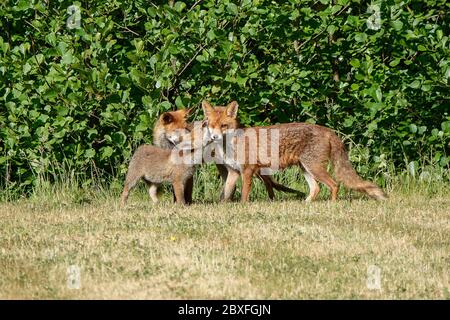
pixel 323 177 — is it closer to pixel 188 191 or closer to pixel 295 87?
pixel 295 87

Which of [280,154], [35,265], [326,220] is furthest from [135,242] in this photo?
[280,154]

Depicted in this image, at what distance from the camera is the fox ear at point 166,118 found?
10680 mm

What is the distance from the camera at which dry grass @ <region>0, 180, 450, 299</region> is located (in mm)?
6730

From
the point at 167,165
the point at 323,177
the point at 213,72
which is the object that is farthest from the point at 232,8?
the point at 323,177

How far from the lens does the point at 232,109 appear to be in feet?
35.6

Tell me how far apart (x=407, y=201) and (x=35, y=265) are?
195 inches

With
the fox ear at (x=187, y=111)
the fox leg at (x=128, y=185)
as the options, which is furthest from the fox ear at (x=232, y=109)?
the fox leg at (x=128, y=185)

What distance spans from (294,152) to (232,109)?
0.92 meters

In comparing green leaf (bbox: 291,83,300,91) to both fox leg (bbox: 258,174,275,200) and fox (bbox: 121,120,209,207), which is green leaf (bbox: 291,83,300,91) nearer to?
fox leg (bbox: 258,174,275,200)

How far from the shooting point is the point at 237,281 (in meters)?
6.87

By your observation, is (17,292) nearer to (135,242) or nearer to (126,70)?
(135,242)

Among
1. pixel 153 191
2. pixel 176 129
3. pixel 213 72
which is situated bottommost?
pixel 153 191

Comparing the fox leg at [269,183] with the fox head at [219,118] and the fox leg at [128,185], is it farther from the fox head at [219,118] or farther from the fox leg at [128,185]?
the fox leg at [128,185]

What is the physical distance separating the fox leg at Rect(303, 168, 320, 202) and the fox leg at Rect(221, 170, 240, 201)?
2.88ft
